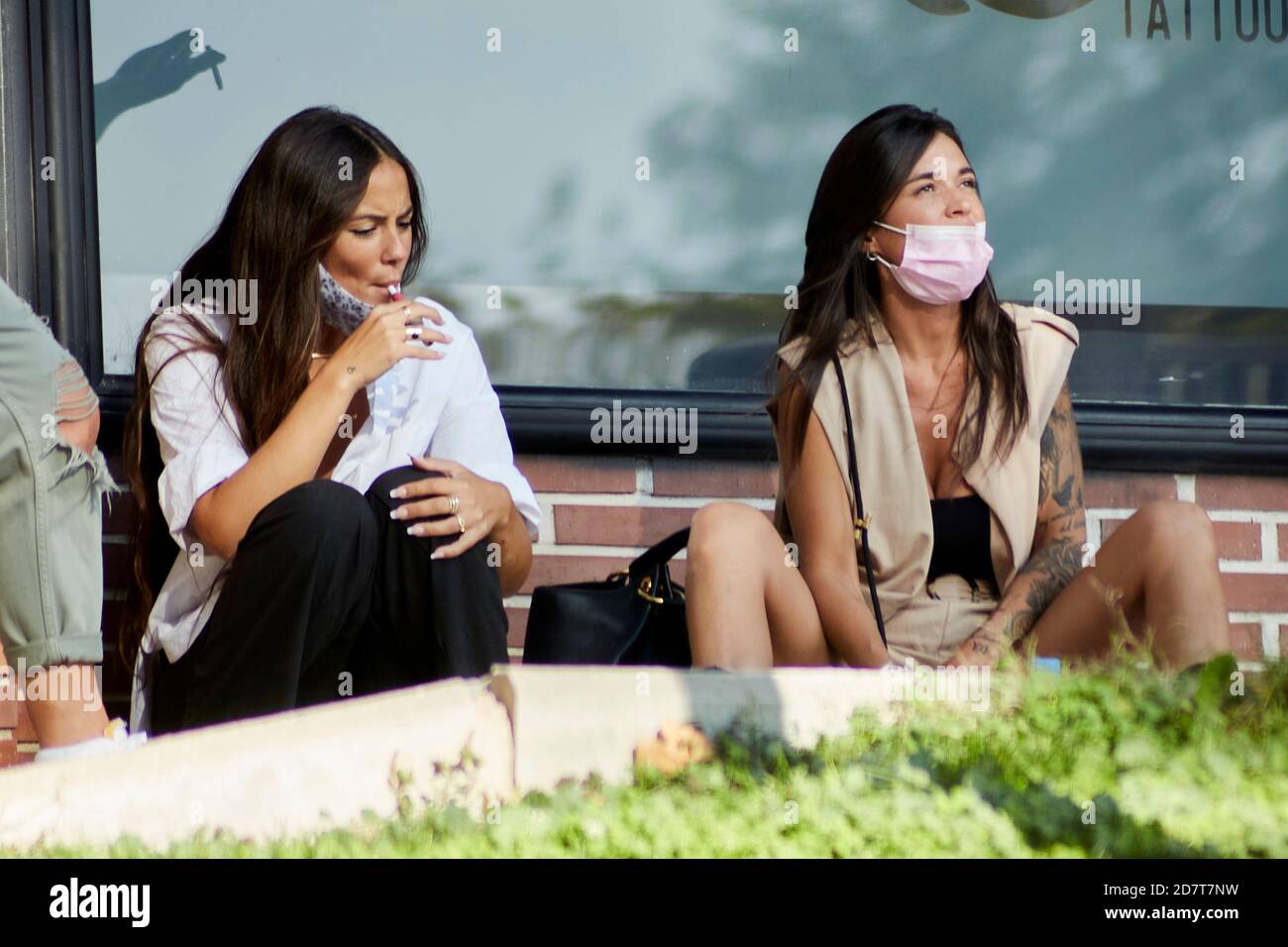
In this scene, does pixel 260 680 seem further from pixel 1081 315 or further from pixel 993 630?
pixel 1081 315

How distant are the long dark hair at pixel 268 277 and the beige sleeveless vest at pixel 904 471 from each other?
92 centimetres

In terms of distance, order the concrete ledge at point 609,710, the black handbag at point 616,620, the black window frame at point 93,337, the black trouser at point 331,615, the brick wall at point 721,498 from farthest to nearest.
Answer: the brick wall at point 721,498, the black window frame at point 93,337, the black handbag at point 616,620, the black trouser at point 331,615, the concrete ledge at point 609,710

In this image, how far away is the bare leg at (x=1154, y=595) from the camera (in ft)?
9.21

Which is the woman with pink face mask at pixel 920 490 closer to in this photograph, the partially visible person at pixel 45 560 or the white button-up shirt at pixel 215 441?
the white button-up shirt at pixel 215 441

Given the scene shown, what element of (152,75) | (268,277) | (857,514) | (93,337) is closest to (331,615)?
(268,277)

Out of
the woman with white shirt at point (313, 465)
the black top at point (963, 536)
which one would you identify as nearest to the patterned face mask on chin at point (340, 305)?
the woman with white shirt at point (313, 465)

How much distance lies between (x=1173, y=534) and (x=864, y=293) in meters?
0.82

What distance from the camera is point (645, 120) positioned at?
12.5ft

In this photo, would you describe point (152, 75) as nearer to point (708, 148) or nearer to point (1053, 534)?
point (708, 148)

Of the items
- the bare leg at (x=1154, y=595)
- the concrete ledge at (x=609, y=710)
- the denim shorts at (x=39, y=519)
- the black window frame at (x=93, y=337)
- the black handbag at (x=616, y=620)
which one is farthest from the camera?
the black window frame at (x=93, y=337)

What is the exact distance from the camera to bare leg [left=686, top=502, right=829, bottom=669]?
9.09ft

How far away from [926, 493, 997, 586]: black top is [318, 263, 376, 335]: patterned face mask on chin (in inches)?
45.4
